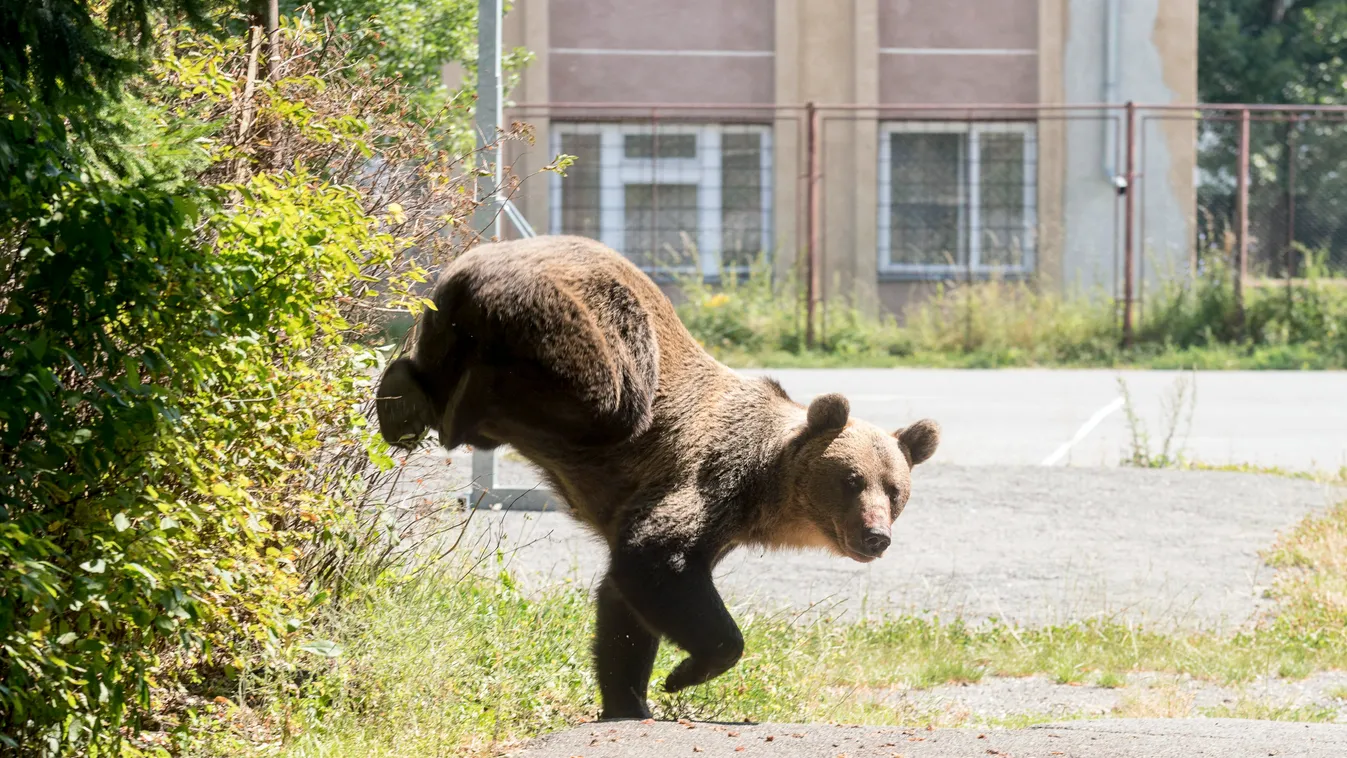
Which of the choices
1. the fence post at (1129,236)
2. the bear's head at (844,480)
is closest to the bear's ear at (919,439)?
the bear's head at (844,480)

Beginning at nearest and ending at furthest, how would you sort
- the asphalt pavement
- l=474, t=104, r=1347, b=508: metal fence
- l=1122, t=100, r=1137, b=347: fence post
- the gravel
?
the asphalt pavement → the gravel → l=1122, t=100, r=1137, b=347: fence post → l=474, t=104, r=1347, b=508: metal fence

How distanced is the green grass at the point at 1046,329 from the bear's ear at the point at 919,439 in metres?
12.9

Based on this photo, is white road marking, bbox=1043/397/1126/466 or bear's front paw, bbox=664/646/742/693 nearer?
bear's front paw, bbox=664/646/742/693

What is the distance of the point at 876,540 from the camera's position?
4.86 m

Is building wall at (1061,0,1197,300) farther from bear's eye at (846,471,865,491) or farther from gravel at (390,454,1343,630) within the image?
bear's eye at (846,471,865,491)

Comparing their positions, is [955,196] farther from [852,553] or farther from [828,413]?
[852,553]

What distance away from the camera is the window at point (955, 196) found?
22094 millimetres

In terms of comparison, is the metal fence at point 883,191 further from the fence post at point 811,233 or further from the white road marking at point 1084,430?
the white road marking at point 1084,430

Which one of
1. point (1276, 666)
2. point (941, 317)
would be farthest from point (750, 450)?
point (941, 317)

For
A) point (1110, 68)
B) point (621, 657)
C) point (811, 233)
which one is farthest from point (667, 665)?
point (1110, 68)

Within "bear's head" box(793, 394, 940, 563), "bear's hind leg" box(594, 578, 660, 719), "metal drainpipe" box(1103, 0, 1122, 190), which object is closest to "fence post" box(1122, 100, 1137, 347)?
"metal drainpipe" box(1103, 0, 1122, 190)

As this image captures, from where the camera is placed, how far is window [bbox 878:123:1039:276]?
2209cm

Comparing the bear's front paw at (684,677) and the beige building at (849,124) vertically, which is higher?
the beige building at (849,124)

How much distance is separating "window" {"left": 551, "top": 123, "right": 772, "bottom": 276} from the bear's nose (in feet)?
55.6
